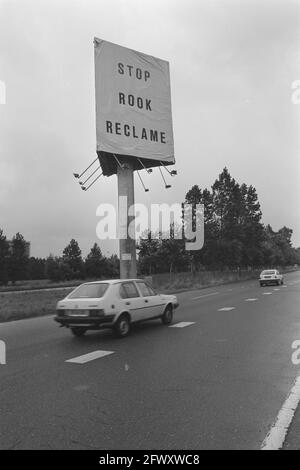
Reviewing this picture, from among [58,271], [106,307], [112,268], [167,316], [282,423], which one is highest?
[112,268]

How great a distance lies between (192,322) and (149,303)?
221 centimetres

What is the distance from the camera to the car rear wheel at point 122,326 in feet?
36.2

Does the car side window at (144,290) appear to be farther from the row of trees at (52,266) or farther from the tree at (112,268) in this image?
the tree at (112,268)

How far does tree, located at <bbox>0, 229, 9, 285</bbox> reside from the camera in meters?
80.5

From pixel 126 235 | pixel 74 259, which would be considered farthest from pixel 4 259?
pixel 126 235

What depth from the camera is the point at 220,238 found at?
6700 centimetres

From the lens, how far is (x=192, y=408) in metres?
5.56

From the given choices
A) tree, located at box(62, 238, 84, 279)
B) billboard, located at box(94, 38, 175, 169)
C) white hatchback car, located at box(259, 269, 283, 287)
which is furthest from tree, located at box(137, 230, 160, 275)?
billboard, located at box(94, 38, 175, 169)

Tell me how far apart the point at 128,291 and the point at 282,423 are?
23.6 feet

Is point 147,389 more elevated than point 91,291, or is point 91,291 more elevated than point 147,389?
point 91,291

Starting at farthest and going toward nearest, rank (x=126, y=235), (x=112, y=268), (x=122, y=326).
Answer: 1. (x=112, y=268)
2. (x=126, y=235)
3. (x=122, y=326)

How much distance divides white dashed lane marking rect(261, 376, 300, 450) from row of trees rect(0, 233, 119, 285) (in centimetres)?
7902

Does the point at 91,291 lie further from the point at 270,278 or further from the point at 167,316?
the point at 270,278

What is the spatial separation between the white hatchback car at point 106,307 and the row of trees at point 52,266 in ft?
238
